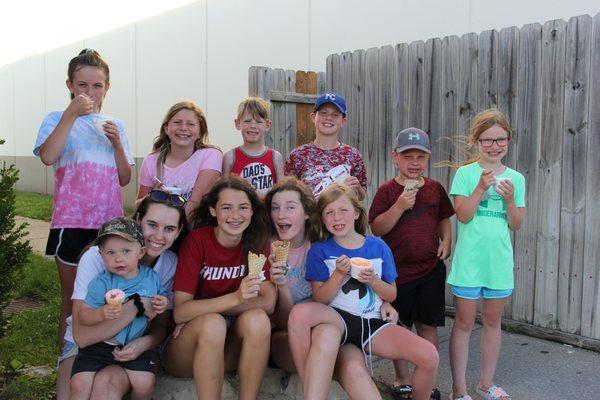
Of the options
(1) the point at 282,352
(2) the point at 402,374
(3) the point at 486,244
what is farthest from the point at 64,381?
(3) the point at 486,244

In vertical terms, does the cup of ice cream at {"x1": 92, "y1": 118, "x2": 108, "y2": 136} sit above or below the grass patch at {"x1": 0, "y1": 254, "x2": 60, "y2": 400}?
above

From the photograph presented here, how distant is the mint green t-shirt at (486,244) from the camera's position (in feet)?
11.7

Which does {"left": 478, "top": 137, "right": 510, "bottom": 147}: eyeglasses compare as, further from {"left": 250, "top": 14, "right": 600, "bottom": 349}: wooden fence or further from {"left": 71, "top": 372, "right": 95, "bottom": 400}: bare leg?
{"left": 71, "top": 372, "right": 95, "bottom": 400}: bare leg

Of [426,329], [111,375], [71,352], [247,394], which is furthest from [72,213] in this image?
[426,329]

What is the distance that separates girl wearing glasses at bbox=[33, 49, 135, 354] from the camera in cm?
342

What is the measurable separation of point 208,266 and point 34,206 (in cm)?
1197

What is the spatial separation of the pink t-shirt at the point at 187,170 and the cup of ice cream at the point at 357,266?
1.22 metres

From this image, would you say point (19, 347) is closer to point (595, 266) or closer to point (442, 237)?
point (442, 237)

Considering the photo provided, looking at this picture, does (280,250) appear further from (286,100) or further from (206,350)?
(286,100)

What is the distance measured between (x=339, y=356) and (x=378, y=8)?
5.32m

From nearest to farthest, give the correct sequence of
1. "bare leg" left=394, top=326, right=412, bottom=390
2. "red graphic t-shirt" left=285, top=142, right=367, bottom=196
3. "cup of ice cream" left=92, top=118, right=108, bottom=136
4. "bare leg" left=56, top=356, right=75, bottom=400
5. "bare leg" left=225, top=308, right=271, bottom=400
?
1. "bare leg" left=225, top=308, right=271, bottom=400
2. "bare leg" left=56, top=356, right=75, bottom=400
3. "cup of ice cream" left=92, top=118, right=108, bottom=136
4. "bare leg" left=394, top=326, right=412, bottom=390
5. "red graphic t-shirt" left=285, top=142, right=367, bottom=196

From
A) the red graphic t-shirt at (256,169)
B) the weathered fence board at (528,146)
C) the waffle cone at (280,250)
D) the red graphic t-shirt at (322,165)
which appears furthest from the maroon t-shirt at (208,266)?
the weathered fence board at (528,146)

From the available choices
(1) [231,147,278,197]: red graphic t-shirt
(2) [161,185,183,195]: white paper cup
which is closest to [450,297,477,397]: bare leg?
(1) [231,147,278,197]: red graphic t-shirt

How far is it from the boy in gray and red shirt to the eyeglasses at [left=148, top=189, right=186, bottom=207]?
1.31 m
